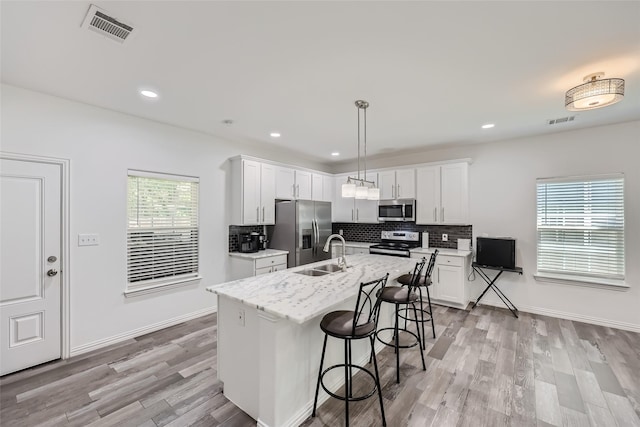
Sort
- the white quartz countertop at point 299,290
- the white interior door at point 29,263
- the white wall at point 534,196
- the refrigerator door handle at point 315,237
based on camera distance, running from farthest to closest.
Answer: the refrigerator door handle at point 315,237
the white wall at point 534,196
the white interior door at point 29,263
the white quartz countertop at point 299,290

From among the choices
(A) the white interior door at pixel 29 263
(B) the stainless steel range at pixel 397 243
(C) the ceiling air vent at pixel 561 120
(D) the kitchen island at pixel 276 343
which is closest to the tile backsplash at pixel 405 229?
(B) the stainless steel range at pixel 397 243

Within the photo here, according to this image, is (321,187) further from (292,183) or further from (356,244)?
(356,244)

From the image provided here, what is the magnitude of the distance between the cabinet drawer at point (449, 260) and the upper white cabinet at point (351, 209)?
143cm

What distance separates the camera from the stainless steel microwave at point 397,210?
4.94 m

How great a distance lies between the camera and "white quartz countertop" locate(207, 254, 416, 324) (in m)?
1.75

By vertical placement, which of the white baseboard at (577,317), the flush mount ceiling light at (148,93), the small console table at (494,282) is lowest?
the white baseboard at (577,317)

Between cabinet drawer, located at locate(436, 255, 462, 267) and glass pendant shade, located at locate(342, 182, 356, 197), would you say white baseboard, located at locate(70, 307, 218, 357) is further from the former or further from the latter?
cabinet drawer, located at locate(436, 255, 462, 267)

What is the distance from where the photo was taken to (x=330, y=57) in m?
2.11

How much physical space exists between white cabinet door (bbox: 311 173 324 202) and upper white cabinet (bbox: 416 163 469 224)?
1888 mm

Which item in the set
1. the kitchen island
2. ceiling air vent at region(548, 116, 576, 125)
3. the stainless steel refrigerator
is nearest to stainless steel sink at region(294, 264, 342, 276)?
the kitchen island

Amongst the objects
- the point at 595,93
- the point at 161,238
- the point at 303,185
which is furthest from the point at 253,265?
the point at 595,93

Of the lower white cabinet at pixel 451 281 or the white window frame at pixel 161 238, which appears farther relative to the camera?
the lower white cabinet at pixel 451 281

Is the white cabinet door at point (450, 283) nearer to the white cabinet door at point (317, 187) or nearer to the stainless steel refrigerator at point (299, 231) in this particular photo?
the stainless steel refrigerator at point (299, 231)

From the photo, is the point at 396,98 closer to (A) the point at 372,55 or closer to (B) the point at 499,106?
(A) the point at 372,55
